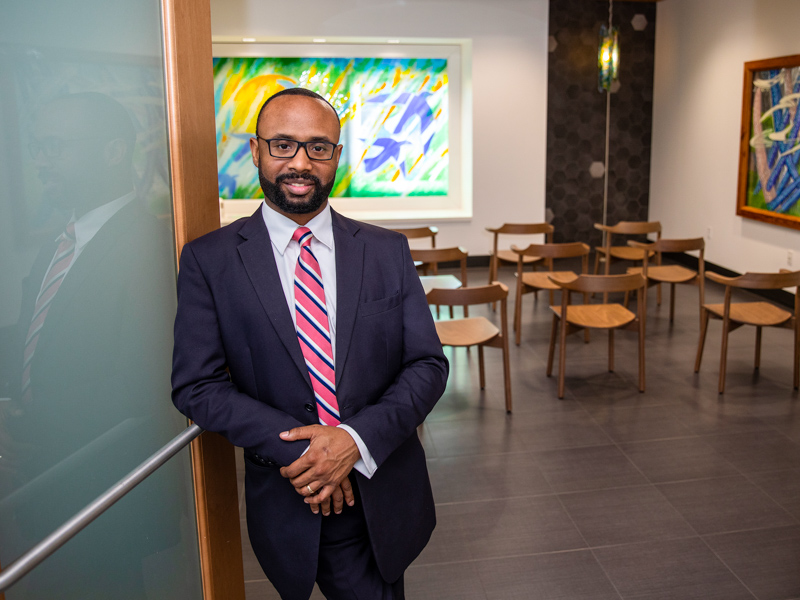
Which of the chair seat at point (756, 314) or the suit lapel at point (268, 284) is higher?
the suit lapel at point (268, 284)

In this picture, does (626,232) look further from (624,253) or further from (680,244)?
(680,244)

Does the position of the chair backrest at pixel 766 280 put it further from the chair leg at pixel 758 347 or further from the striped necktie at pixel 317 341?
the striped necktie at pixel 317 341

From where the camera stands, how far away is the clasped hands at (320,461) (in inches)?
52.1

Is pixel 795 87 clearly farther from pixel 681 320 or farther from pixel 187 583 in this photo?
pixel 187 583

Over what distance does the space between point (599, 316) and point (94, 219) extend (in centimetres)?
355

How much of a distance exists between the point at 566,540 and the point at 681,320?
3608 millimetres

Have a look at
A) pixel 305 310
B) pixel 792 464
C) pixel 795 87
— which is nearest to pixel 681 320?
pixel 795 87

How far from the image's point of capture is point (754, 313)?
14.2 feet

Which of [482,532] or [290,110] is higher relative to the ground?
[290,110]

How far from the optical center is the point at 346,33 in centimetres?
750

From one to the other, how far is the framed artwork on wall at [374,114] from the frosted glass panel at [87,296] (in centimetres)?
636

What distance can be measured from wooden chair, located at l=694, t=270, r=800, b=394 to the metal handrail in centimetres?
341

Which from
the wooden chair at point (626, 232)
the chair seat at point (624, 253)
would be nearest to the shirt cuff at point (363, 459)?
the wooden chair at point (626, 232)

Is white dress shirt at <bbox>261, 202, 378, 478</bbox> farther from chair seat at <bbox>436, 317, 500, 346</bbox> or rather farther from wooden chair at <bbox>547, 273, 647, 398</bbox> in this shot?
wooden chair at <bbox>547, 273, 647, 398</bbox>
